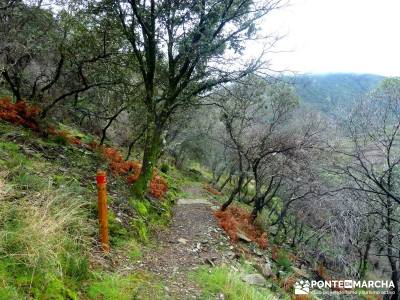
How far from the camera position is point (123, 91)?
1087 cm

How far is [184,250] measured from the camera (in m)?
7.32

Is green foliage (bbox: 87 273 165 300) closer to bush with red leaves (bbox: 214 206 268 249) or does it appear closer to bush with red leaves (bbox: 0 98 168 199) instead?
bush with red leaves (bbox: 0 98 168 199)

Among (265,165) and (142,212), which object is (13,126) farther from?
(265,165)

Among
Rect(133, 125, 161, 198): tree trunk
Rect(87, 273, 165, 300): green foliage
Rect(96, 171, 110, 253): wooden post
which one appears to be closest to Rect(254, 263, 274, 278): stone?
Rect(133, 125, 161, 198): tree trunk

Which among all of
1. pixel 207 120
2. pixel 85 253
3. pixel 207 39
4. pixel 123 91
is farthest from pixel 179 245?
pixel 207 120

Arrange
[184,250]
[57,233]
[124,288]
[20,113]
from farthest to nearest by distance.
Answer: [20,113], [184,250], [124,288], [57,233]

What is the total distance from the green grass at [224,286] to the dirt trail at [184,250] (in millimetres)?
162

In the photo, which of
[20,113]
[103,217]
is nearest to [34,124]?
[20,113]

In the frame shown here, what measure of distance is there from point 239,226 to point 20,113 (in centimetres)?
834

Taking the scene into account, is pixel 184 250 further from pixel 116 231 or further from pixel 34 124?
pixel 34 124

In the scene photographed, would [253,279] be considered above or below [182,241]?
below

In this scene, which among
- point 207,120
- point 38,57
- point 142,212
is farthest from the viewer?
point 207,120

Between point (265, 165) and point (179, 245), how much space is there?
7102mm

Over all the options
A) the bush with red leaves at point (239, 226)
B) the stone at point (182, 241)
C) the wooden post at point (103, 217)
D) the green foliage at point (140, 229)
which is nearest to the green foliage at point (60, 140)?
the green foliage at point (140, 229)
